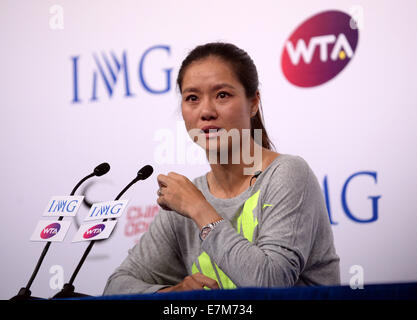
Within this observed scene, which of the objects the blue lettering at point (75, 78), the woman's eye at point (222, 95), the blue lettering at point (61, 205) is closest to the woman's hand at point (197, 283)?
the blue lettering at point (61, 205)

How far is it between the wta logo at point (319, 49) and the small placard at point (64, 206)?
1.12m

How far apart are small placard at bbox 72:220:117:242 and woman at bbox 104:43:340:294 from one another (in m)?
0.20

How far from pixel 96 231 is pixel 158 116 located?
1.07m

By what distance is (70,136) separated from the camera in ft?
7.32

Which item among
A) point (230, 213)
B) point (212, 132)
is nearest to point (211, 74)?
point (212, 132)

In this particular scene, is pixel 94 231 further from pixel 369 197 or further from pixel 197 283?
pixel 369 197

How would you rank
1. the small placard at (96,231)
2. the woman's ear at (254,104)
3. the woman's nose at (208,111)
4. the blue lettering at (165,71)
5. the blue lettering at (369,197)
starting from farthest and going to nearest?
the blue lettering at (165,71) < the blue lettering at (369,197) < the woman's ear at (254,104) < the woman's nose at (208,111) < the small placard at (96,231)

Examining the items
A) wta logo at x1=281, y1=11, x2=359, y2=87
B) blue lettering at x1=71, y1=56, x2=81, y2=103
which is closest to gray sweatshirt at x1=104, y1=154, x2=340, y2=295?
wta logo at x1=281, y1=11, x2=359, y2=87

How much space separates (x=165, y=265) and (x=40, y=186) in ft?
3.51

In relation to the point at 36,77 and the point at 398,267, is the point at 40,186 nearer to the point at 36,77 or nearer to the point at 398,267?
the point at 36,77

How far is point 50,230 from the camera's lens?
119 cm

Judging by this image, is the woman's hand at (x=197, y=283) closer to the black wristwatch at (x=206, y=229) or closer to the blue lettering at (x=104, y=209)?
the black wristwatch at (x=206, y=229)

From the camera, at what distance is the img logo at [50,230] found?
118cm
